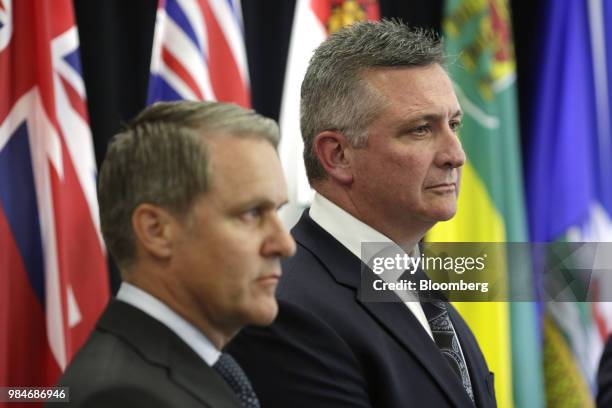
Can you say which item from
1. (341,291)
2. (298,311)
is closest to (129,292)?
(298,311)

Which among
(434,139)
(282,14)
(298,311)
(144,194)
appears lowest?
(298,311)

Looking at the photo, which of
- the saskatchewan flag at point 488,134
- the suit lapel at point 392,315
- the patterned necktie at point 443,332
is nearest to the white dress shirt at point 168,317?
the suit lapel at point 392,315

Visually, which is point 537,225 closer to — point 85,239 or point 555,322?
point 555,322

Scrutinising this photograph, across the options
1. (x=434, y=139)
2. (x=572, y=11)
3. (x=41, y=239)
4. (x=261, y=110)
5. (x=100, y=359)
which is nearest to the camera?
(x=100, y=359)

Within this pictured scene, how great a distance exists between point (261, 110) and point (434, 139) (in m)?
2.09

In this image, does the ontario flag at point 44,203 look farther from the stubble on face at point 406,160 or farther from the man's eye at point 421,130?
the man's eye at point 421,130

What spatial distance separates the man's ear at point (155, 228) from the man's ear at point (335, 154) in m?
0.80

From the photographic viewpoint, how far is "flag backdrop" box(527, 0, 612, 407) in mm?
4152

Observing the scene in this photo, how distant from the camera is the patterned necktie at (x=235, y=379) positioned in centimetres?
148

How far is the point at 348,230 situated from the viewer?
6.93ft

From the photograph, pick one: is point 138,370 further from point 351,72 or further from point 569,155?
point 569,155

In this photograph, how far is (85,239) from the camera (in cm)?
313

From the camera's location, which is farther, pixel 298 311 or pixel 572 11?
pixel 572 11

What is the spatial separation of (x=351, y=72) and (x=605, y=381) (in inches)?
37.7
